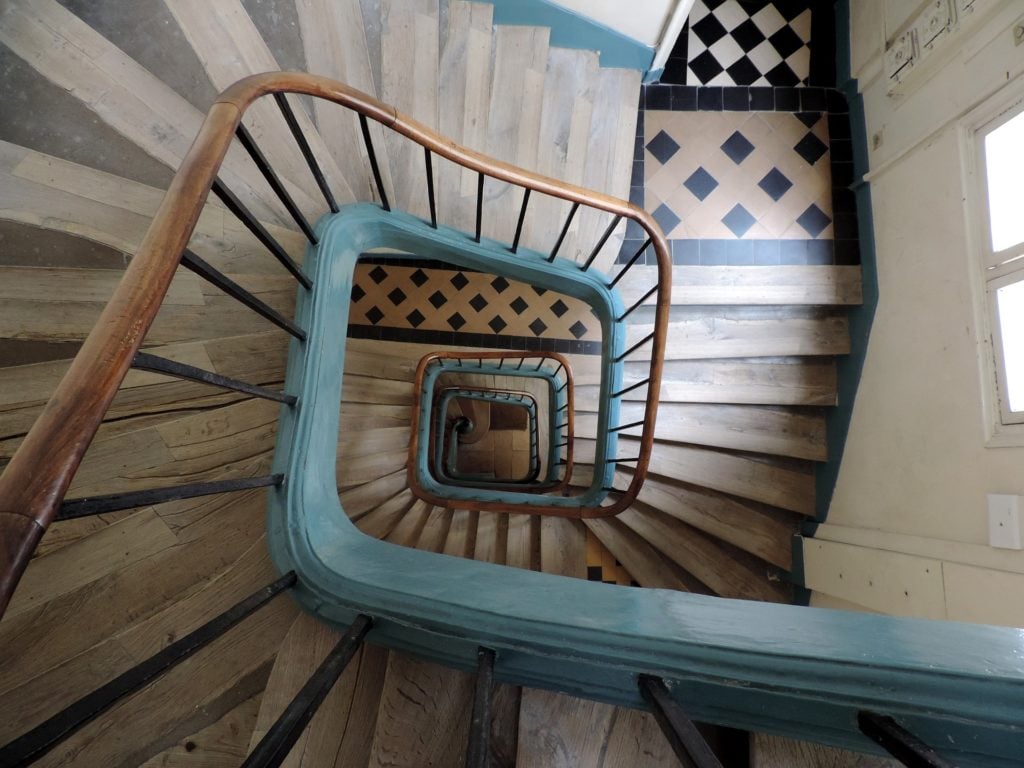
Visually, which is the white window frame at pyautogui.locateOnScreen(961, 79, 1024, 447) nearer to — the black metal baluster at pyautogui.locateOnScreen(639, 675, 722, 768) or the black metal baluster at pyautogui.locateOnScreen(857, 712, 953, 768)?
the black metal baluster at pyautogui.locateOnScreen(857, 712, 953, 768)

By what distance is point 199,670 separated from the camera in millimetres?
1070

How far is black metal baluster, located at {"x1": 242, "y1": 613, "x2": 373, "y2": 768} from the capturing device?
1.94 feet

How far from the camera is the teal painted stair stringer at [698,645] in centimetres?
65

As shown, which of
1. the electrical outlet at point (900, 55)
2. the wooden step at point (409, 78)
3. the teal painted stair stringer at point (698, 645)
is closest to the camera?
the teal painted stair stringer at point (698, 645)

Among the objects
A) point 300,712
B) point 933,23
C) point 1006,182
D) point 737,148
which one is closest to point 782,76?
point 737,148

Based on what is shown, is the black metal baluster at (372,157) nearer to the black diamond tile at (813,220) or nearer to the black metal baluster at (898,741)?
the black metal baluster at (898,741)

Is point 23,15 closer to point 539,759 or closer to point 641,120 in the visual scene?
point 539,759

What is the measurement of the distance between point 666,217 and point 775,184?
78 cm

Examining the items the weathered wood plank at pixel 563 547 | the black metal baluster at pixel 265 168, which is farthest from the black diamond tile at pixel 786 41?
the black metal baluster at pixel 265 168

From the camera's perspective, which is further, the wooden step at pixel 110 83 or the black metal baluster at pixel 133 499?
the wooden step at pixel 110 83

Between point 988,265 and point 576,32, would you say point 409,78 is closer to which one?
point 576,32

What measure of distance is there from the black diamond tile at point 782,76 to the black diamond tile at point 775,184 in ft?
1.61

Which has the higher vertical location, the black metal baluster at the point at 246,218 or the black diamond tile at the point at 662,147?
the black diamond tile at the point at 662,147

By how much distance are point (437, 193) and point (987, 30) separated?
2594mm
